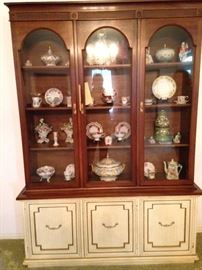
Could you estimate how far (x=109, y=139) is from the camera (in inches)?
90.7

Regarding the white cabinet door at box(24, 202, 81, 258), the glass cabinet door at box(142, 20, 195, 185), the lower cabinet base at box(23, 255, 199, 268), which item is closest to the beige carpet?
the lower cabinet base at box(23, 255, 199, 268)

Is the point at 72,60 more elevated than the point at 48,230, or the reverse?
the point at 72,60

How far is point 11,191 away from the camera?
258cm

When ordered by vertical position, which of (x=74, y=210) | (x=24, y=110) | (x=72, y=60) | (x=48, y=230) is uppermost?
(x=72, y=60)

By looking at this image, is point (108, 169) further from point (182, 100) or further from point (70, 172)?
point (182, 100)

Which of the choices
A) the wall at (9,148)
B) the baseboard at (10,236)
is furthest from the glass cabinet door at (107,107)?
the baseboard at (10,236)

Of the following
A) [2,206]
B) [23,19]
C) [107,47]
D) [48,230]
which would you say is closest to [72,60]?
[107,47]

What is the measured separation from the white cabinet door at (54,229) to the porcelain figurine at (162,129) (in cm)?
89

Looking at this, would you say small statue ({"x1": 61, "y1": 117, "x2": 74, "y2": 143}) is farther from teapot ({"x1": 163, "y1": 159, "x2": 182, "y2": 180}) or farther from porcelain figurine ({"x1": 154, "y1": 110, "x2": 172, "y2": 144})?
teapot ({"x1": 163, "y1": 159, "x2": 182, "y2": 180})

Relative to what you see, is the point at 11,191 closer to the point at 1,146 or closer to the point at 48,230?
the point at 1,146

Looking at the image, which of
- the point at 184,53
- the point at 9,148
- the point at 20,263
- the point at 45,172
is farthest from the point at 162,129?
the point at 20,263

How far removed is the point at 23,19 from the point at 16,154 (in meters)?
1.20

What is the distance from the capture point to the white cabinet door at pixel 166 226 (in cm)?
212

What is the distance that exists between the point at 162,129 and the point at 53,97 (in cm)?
96
